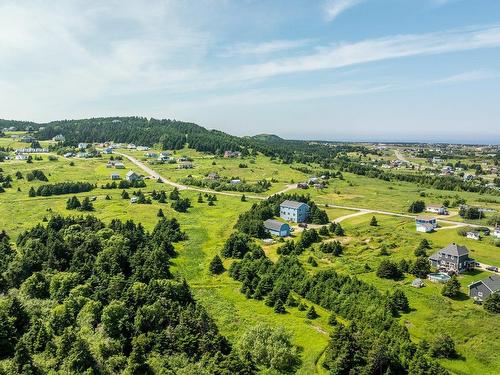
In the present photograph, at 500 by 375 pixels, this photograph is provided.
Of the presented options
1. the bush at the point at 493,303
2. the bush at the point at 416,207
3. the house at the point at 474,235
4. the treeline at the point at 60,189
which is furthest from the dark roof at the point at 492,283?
the treeline at the point at 60,189

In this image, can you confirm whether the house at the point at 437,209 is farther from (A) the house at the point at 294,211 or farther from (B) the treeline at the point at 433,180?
(B) the treeline at the point at 433,180

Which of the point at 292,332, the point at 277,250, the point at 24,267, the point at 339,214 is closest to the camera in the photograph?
the point at 292,332

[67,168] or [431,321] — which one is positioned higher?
[67,168]

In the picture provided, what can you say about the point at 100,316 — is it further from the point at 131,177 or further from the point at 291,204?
the point at 131,177

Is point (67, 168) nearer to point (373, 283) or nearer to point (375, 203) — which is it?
point (375, 203)

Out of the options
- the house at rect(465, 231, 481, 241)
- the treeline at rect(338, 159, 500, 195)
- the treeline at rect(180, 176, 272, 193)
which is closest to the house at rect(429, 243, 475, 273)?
the house at rect(465, 231, 481, 241)

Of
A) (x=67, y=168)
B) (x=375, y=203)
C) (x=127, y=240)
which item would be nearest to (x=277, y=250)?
(x=127, y=240)
